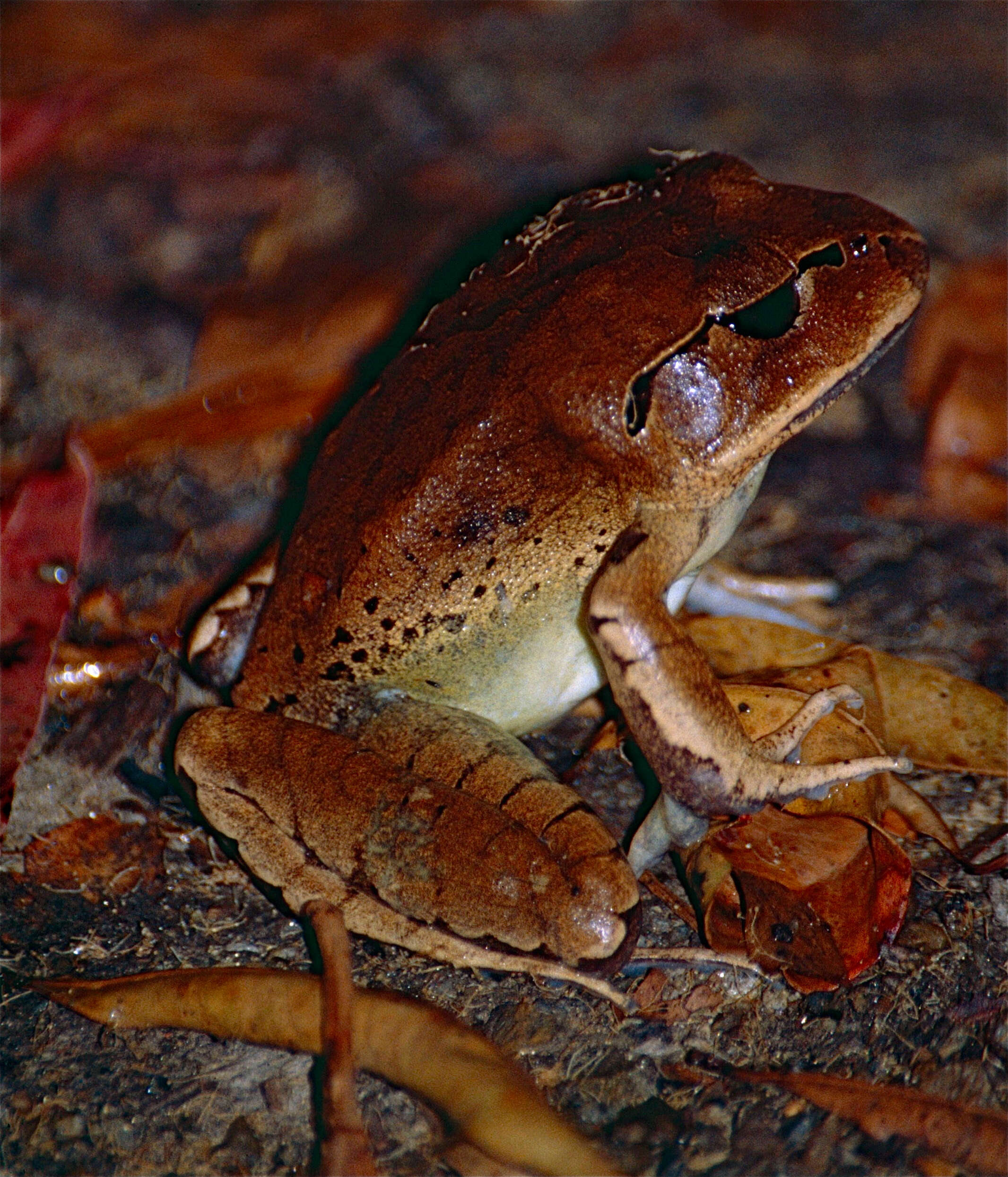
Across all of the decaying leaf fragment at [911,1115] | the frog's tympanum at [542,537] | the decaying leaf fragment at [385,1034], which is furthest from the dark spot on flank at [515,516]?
the decaying leaf fragment at [911,1115]

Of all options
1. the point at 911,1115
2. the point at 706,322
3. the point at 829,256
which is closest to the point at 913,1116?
the point at 911,1115

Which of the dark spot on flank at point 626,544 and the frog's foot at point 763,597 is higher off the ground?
the dark spot on flank at point 626,544

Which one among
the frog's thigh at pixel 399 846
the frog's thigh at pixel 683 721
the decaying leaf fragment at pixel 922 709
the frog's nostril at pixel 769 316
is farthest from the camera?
the decaying leaf fragment at pixel 922 709

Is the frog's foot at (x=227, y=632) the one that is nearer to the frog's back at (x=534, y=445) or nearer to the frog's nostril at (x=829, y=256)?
the frog's back at (x=534, y=445)

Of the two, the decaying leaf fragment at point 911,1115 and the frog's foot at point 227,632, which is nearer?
the decaying leaf fragment at point 911,1115

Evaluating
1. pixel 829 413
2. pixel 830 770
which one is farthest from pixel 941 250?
pixel 830 770
